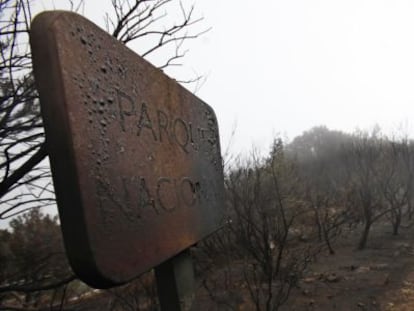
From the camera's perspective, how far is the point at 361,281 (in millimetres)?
6191

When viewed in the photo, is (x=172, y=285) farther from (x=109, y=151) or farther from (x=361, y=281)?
(x=361, y=281)

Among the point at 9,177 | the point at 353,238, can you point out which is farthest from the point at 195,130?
the point at 353,238

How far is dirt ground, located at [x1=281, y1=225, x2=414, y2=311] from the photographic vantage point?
17.2 ft

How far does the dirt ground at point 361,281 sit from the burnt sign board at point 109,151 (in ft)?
16.5

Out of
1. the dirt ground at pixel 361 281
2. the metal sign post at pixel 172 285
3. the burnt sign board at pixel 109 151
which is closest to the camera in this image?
the burnt sign board at pixel 109 151

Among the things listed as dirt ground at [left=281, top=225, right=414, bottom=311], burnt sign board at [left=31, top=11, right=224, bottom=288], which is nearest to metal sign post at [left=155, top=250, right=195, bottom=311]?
burnt sign board at [left=31, top=11, right=224, bottom=288]

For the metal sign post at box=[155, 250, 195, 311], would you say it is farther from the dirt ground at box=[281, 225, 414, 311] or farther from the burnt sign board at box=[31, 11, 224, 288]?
the dirt ground at box=[281, 225, 414, 311]

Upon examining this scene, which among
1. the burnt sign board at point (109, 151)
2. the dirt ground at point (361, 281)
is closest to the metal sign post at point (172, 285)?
the burnt sign board at point (109, 151)

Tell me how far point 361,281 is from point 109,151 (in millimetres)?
6570

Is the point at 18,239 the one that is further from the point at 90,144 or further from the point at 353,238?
the point at 90,144

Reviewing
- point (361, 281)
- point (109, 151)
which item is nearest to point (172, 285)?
point (109, 151)

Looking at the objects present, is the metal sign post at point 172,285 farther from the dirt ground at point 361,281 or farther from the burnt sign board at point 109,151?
the dirt ground at point 361,281

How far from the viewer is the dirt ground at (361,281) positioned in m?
5.25

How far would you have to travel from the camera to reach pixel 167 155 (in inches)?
36.6
